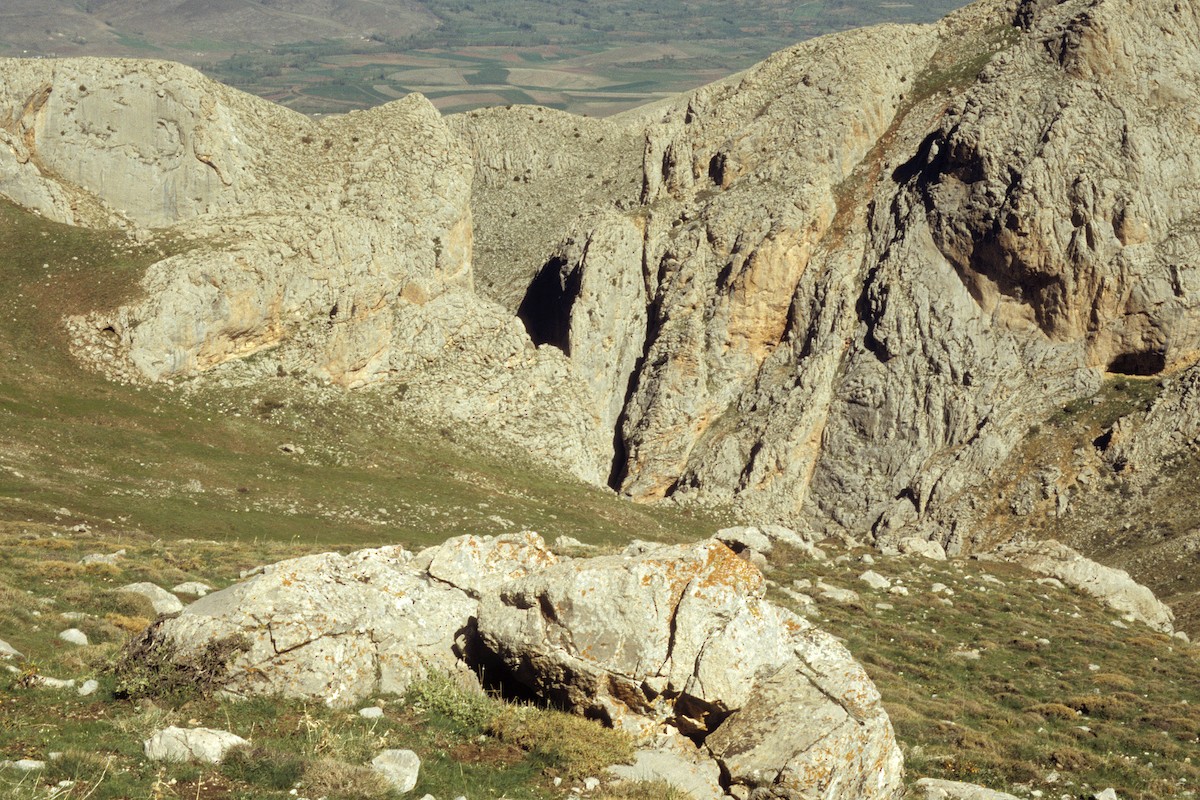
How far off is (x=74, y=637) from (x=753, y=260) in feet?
234

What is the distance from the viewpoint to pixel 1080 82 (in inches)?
3361

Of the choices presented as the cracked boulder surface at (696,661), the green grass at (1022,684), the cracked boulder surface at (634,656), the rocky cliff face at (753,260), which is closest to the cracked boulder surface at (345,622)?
the cracked boulder surface at (634,656)

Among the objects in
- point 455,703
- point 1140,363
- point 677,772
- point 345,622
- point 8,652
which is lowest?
point 1140,363

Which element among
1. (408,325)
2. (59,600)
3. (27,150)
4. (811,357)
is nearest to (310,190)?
(408,325)

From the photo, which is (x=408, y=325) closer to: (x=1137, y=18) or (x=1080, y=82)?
(x=1080, y=82)

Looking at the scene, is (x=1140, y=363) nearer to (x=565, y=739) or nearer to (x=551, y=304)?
(x=551, y=304)

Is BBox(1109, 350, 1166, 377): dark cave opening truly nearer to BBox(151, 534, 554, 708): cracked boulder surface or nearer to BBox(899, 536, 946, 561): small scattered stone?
BBox(899, 536, 946, 561): small scattered stone

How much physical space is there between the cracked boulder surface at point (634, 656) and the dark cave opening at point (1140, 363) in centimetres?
6726

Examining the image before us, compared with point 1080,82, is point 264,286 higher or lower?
lower

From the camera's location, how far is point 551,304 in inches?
3836

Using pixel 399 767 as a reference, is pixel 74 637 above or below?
below

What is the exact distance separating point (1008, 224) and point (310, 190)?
5189 cm

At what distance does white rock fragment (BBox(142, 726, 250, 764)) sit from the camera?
18.2m

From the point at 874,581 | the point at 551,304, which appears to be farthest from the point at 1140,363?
the point at 551,304
